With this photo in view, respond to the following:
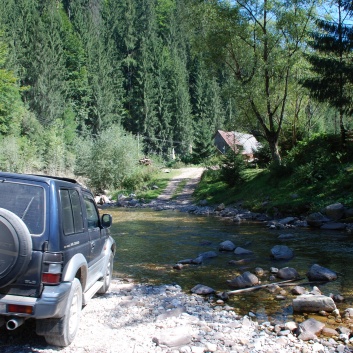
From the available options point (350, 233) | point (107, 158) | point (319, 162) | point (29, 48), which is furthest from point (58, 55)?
point (350, 233)

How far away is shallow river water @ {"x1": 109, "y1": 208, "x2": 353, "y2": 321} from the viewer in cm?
695

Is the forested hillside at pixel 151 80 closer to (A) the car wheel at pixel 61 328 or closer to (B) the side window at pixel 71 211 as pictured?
(B) the side window at pixel 71 211

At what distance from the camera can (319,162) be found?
66.8ft

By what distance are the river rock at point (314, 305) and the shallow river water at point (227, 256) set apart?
0.20m

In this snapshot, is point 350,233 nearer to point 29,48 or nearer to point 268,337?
point 268,337

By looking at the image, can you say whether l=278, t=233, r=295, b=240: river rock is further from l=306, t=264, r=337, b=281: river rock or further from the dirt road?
the dirt road

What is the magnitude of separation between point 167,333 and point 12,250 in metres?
2.24

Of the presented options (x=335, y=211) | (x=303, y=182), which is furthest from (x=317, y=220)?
(x=303, y=182)

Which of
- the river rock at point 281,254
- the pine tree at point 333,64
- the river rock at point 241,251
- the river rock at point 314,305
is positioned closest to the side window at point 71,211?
the river rock at point 314,305

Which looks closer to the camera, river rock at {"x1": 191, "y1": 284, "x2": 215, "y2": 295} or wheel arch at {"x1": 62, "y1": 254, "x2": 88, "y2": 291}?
wheel arch at {"x1": 62, "y1": 254, "x2": 88, "y2": 291}

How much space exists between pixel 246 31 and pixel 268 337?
2232cm

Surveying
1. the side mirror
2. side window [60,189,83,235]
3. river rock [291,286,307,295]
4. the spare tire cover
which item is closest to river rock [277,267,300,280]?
river rock [291,286,307,295]

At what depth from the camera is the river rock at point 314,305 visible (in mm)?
6000

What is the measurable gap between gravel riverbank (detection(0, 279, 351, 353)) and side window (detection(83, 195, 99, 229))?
1368 mm
